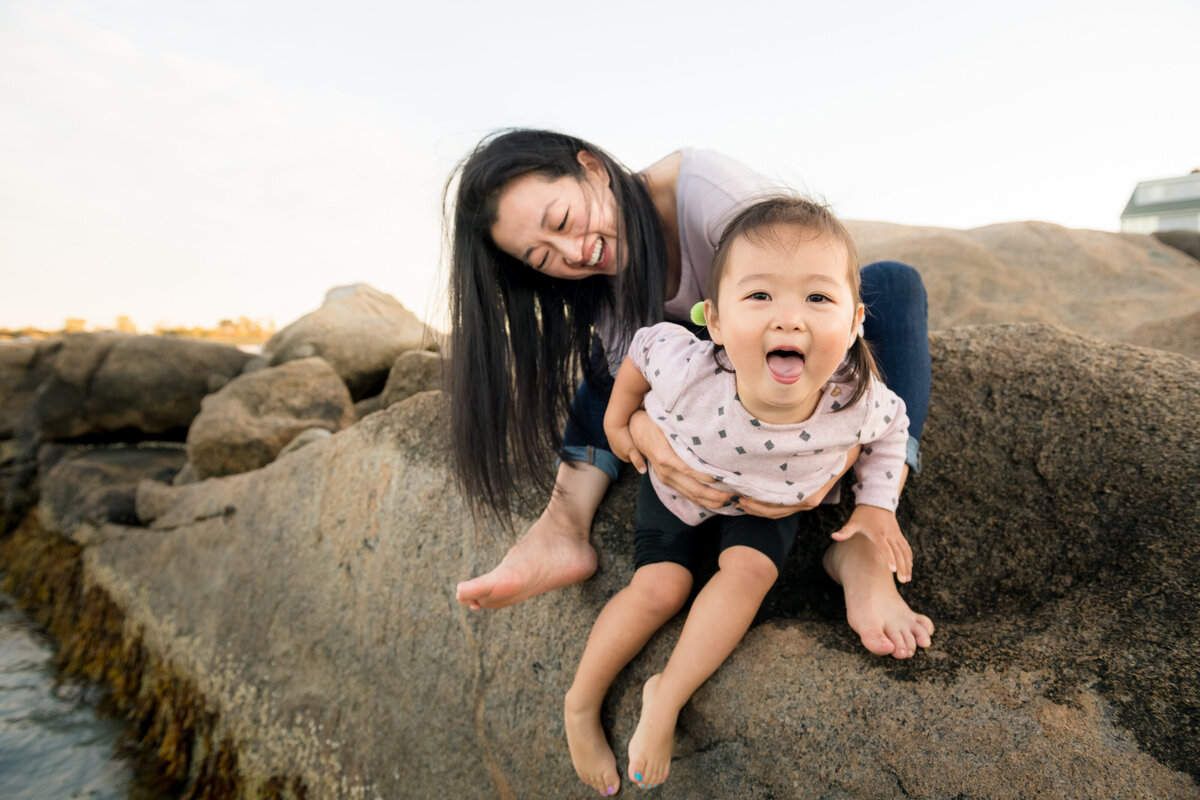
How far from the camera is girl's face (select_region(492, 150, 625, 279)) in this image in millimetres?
1887

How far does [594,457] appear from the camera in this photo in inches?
80.5

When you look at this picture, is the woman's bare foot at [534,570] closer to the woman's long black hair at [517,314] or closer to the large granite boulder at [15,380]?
the woman's long black hair at [517,314]

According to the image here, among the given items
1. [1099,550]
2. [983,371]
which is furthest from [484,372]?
[1099,550]

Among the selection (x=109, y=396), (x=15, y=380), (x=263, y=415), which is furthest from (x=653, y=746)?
(x=15, y=380)

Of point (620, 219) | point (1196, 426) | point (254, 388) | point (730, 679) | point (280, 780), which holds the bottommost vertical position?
point (280, 780)

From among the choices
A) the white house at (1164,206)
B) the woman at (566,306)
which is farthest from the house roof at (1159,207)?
the woman at (566,306)

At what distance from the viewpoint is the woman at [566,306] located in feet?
5.74

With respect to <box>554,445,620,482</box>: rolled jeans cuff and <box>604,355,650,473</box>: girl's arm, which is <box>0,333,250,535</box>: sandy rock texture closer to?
<box>554,445,620,482</box>: rolled jeans cuff

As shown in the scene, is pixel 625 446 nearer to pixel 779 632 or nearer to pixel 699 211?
pixel 779 632

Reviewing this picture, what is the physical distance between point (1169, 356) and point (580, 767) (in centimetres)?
173

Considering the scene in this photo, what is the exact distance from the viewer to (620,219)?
1.98 meters

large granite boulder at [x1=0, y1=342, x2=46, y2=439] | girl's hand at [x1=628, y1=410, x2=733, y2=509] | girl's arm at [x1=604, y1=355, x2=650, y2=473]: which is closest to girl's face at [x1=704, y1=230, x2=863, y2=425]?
girl's hand at [x1=628, y1=410, x2=733, y2=509]

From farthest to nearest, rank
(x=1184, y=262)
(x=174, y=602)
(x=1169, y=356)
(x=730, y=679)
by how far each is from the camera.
A: 1. (x=1184, y=262)
2. (x=174, y=602)
3. (x=1169, y=356)
4. (x=730, y=679)

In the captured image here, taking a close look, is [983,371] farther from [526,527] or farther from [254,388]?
[254,388]
